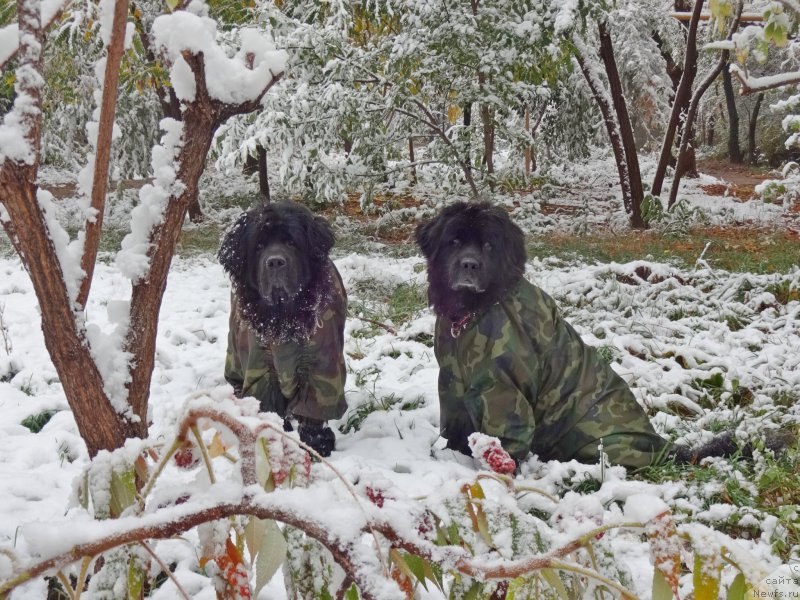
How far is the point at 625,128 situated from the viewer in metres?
9.89

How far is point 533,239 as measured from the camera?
9664 millimetres

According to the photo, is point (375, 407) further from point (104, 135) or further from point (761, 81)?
point (104, 135)

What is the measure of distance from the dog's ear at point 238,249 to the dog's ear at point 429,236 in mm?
959

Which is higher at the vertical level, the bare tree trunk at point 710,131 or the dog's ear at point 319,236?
the bare tree trunk at point 710,131

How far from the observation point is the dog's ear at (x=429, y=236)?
10.8ft

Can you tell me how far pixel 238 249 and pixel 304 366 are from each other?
2.47ft

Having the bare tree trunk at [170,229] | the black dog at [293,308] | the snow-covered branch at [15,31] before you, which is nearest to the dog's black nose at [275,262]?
the black dog at [293,308]

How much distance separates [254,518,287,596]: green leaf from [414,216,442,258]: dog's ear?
2.76 m

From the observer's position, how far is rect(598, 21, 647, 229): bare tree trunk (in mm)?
9258

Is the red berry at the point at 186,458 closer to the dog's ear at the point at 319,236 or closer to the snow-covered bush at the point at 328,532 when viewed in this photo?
the snow-covered bush at the point at 328,532

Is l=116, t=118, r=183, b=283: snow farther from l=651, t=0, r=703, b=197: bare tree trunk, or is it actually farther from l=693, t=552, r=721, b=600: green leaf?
l=651, t=0, r=703, b=197: bare tree trunk

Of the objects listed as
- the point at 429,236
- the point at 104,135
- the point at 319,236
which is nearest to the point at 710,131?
the point at 429,236

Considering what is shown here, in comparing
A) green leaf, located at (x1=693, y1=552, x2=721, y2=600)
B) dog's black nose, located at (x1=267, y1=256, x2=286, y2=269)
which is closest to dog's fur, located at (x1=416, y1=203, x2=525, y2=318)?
dog's black nose, located at (x1=267, y1=256, x2=286, y2=269)

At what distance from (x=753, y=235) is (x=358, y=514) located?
1111 centimetres
